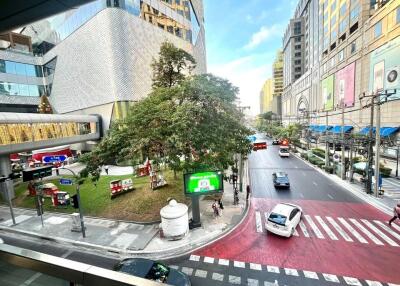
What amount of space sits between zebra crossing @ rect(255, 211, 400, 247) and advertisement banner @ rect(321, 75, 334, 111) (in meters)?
50.5

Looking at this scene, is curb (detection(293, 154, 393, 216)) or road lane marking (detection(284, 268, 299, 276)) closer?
road lane marking (detection(284, 268, 299, 276))

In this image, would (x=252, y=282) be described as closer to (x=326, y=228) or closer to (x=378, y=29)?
(x=326, y=228)

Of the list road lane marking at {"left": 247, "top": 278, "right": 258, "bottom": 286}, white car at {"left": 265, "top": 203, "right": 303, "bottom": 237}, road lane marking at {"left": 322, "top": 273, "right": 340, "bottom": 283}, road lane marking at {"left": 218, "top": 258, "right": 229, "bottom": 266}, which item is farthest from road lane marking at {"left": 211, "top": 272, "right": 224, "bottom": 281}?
white car at {"left": 265, "top": 203, "right": 303, "bottom": 237}

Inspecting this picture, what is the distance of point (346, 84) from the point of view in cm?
5131

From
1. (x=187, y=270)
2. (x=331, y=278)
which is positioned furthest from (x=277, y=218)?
(x=187, y=270)

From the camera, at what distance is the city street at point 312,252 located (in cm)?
1191

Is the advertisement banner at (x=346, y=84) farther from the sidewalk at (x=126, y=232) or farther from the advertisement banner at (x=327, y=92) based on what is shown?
the sidewalk at (x=126, y=232)

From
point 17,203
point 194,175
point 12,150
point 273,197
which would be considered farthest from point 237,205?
point 12,150

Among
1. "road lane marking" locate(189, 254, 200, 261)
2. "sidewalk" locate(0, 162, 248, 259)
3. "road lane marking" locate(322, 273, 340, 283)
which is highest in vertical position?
"sidewalk" locate(0, 162, 248, 259)

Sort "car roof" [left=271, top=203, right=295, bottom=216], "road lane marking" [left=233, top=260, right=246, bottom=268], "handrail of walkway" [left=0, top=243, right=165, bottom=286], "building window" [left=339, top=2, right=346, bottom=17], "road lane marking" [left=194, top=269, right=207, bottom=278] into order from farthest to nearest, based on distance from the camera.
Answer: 1. "building window" [left=339, top=2, right=346, bottom=17]
2. "car roof" [left=271, top=203, right=295, bottom=216]
3. "road lane marking" [left=233, top=260, right=246, bottom=268]
4. "road lane marking" [left=194, top=269, right=207, bottom=278]
5. "handrail of walkway" [left=0, top=243, right=165, bottom=286]

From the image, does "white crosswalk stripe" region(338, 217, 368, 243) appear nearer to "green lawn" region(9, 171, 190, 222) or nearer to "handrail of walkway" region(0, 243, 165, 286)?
"green lawn" region(9, 171, 190, 222)

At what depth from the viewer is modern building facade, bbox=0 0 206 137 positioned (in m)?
43.8

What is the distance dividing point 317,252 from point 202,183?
28.2ft

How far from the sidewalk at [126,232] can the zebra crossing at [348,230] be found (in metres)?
2.89
